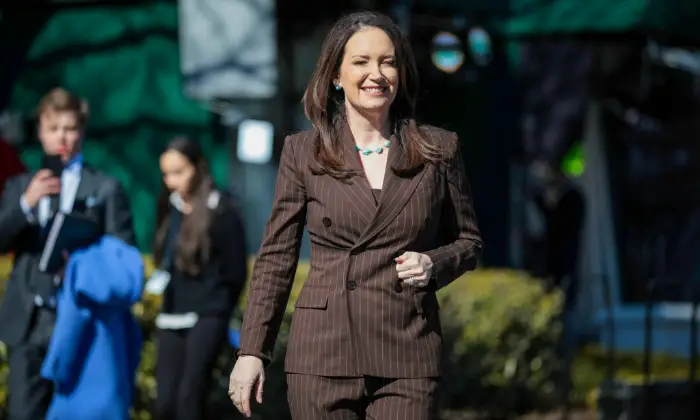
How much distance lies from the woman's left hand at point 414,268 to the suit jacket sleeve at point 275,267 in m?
0.38

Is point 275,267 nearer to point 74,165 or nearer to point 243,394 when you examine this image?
point 243,394

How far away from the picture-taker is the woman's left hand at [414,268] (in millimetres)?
4824

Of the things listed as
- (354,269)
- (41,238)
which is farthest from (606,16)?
(354,269)

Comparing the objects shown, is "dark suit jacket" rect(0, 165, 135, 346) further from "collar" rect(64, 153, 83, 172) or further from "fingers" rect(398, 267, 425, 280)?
"fingers" rect(398, 267, 425, 280)

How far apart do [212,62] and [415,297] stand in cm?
876

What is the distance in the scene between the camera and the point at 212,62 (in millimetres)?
13414

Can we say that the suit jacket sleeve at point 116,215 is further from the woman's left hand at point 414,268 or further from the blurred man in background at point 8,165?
the blurred man in background at point 8,165

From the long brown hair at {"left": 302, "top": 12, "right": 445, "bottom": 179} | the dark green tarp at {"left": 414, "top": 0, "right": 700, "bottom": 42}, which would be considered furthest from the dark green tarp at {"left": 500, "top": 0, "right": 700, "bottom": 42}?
the long brown hair at {"left": 302, "top": 12, "right": 445, "bottom": 179}

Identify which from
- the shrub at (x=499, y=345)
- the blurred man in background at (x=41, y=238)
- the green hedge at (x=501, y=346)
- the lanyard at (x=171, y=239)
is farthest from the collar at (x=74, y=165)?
the shrub at (x=499, y=345)

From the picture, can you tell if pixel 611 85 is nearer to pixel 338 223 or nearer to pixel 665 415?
pixel 665 415

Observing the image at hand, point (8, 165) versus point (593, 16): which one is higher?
point (593, 16)

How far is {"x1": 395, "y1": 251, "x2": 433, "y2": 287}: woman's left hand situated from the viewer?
190 inches

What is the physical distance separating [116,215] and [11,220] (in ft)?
1.67

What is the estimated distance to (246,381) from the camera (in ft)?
16.1
